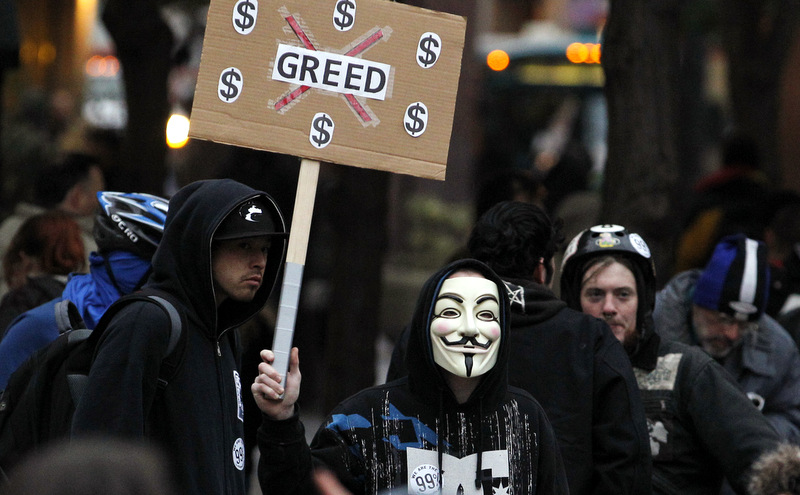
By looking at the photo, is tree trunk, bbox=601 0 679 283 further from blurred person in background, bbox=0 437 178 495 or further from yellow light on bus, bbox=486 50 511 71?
yellow light on bus, bbox=486 50 511 71

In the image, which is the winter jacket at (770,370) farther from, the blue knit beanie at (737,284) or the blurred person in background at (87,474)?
the blurred person in background at (87,474)

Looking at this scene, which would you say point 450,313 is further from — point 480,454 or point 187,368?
point 187,368

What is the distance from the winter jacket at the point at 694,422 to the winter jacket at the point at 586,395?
1.17 ft

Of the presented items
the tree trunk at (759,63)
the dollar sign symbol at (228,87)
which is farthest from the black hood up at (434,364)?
the tree trunk at (759,63)

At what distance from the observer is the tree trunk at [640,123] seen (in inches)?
288

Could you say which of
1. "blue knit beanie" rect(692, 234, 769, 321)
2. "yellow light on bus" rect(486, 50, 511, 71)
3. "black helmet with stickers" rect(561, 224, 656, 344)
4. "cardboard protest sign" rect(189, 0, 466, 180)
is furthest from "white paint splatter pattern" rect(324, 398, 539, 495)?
"yellow light on bus" rect(486, 50, 511, 71)

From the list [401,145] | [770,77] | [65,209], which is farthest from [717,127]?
[401,145]

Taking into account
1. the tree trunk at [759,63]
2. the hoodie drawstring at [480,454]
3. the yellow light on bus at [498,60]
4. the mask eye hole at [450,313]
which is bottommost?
the hoodie drawstring at [480,454]

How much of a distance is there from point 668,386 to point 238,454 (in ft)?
5.81

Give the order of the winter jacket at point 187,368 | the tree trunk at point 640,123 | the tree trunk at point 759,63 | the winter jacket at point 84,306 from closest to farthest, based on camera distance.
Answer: the winter jacket at point 187,368 → the winter jacket at point 84,306 → the tree trunk at point 640,123 → the tree trunk at point 759,63

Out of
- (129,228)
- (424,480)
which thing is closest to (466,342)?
(424,480)

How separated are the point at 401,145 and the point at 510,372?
0.91 m

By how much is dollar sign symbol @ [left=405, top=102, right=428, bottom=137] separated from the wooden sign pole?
442 millimetres

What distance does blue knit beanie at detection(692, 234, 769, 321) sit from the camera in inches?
206
